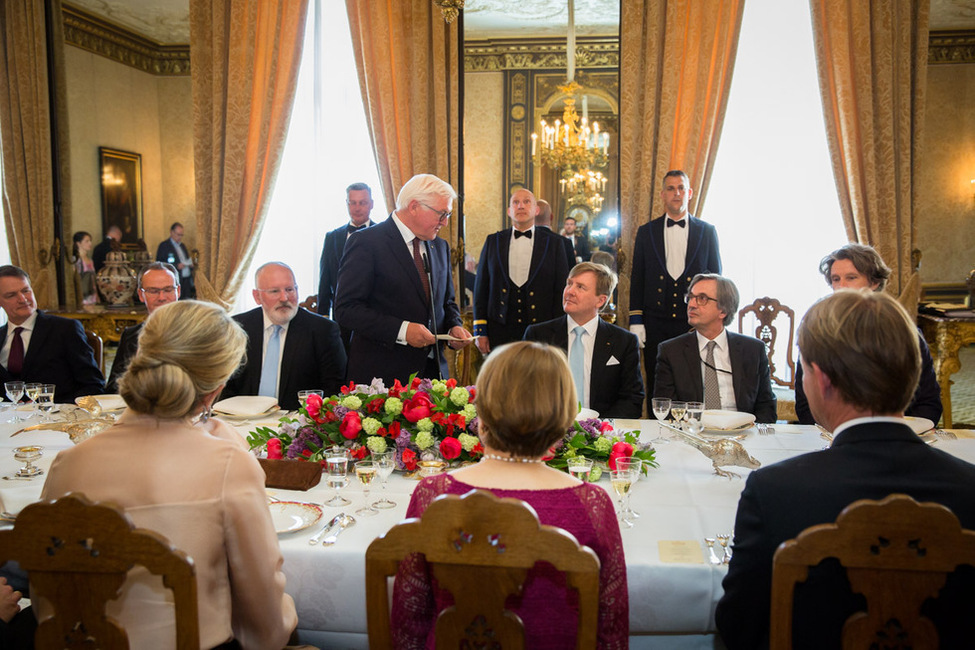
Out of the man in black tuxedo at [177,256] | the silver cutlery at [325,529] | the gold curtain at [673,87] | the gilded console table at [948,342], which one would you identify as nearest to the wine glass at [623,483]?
the silver cutlery at [325,529]

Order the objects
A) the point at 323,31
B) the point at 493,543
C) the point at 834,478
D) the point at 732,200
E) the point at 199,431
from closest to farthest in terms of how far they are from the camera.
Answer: the point at 493,543 < the point at 834,478 < the point at 199,431 < the point at 732,200 < the point at 323,31

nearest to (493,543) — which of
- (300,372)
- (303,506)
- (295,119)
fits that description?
(303,506)

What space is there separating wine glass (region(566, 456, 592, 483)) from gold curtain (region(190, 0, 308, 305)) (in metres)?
4.35

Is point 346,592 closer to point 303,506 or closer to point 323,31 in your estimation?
point 303,506

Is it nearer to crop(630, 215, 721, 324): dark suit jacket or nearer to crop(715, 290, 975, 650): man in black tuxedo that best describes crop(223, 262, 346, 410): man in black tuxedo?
crop(630, 215, 721, 324): dark suit jacket

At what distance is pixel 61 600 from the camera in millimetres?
1146

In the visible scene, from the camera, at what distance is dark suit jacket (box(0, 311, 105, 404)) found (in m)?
3.60

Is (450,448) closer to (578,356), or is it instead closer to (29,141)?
(578,356)

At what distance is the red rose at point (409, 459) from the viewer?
2.11 metres

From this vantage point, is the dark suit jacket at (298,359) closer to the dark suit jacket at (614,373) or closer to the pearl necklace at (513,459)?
the dark suit jacket at (614,373)

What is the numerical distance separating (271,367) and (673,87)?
134 inches

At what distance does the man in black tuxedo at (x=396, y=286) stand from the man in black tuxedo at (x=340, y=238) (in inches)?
55.1

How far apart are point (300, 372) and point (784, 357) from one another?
3.78 meters

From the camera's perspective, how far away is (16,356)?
362cm
